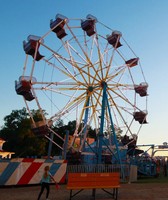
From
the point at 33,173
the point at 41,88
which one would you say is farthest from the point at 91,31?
the point at 33,173

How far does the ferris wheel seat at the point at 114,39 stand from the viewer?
28111mm

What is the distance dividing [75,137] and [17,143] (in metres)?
39.8

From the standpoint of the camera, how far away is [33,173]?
14.6m

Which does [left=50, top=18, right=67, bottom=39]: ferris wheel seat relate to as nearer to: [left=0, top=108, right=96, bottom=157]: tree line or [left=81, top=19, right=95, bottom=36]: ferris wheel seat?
[left=81, top=19, right=95, bottom=36]: ferris wheel seat

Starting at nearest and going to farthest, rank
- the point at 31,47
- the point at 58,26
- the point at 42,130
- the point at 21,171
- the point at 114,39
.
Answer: the point at 21,171, the point at 42,130, the point at 31,47, the point at 58,26, the point at 114,39

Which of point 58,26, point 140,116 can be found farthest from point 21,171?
point 140,116

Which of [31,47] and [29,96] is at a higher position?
[31,47]

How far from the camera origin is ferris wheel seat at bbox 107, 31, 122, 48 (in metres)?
28.1

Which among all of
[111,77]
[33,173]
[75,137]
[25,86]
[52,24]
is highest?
[52,24]

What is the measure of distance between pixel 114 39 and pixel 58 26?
18.9 feet

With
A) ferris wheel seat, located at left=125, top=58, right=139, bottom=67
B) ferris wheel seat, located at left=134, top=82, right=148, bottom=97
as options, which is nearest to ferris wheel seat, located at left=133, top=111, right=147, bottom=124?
ferris wheel seat, located at left=134, top=82, right=148, bottom=97

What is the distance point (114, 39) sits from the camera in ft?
92.5

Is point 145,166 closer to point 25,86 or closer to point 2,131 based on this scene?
point 25,86

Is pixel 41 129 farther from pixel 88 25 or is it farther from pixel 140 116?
pixel 88 25
